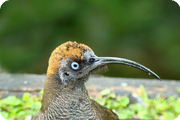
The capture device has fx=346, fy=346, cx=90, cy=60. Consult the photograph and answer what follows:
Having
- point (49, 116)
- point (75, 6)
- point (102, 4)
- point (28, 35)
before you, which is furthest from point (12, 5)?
point (49, 116)

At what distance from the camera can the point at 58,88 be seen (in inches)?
111

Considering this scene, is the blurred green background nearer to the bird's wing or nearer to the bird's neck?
the bird's wing

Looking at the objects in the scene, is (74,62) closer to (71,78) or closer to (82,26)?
(71,78)

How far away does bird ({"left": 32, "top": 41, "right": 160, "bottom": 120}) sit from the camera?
8.94ft

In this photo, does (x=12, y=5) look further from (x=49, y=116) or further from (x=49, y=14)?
(x=49, y=116)

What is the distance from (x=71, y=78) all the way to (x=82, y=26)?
11.6 feet

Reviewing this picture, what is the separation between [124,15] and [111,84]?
1.80m

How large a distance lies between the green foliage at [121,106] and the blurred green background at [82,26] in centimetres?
185

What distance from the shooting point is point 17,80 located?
469 centimetres

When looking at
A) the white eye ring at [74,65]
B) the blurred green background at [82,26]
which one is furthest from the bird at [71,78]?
the blurred green background at [82,26]

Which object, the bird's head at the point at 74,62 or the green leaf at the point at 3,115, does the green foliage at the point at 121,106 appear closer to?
the green leaf at the point at 3,115

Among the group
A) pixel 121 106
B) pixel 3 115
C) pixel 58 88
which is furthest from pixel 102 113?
pixel 3 115

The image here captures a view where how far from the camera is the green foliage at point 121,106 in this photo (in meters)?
3.95

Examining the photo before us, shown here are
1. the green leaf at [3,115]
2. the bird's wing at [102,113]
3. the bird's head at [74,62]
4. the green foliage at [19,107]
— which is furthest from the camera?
the green foliage at [19,107]
